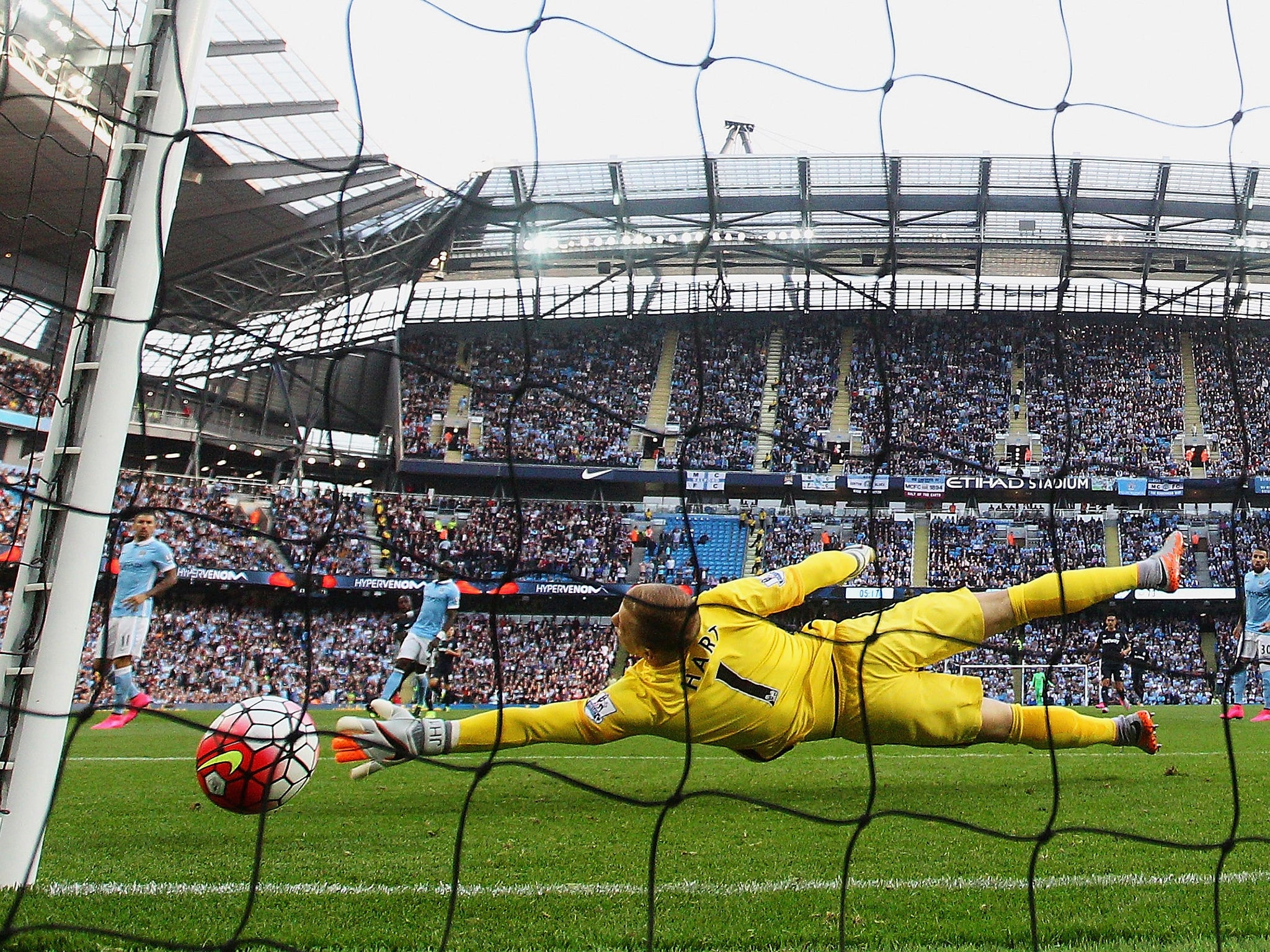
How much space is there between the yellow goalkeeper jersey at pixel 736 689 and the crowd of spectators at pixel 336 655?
1649 cm

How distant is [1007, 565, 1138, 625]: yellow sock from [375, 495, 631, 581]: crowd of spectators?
1982cm

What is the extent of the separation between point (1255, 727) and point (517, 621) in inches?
617

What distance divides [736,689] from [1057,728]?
1.37 m

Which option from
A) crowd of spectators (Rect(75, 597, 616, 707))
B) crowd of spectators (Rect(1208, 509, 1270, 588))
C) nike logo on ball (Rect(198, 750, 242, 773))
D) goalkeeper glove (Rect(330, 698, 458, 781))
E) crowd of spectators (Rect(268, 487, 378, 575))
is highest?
crowd of spectators (Rect(1208, 509, 1270, 588))

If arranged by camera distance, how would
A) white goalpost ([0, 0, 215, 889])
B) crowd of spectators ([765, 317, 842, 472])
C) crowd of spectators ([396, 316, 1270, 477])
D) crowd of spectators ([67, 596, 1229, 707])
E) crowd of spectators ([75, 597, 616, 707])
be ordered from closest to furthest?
1. white goalpost ([0, 0, 215, 889])
2. crowd of spectators ([67, 596, 1229, 707])
3. crowd of spectators ([75, 597, 616, 707])
4. crowd of spectators ([396, 316, 1270, 477])
5. crowd of spectators ([765, 317, 842, 472])

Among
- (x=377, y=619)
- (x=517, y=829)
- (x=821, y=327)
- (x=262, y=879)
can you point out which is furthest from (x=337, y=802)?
(x=821, y=327)

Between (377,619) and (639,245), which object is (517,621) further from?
(639,245)

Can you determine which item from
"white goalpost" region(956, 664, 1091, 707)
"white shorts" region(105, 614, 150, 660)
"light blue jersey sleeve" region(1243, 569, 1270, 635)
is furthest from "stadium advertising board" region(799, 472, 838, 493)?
"white shorts" region(105, 614, 150, 660)

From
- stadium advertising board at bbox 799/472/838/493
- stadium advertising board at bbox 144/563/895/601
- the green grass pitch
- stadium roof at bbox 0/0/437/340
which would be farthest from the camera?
stadium advertising board at bbox 799/472/838/493

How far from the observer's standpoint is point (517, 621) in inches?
912

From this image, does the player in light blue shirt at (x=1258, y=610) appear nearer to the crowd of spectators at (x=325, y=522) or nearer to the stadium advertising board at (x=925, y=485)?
the stadium advertising board at (x=925, y=485)

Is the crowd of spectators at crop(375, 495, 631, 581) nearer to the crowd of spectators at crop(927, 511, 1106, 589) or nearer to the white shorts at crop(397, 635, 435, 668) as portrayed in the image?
the crowd of spectators at crop(927, 511, 1106, 589)

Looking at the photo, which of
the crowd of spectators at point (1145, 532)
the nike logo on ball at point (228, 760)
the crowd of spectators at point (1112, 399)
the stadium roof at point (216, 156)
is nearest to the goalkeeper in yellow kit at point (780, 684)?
the nike logo on ball at point (228, 760)

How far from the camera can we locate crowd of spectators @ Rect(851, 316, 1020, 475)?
2600 centimetres
